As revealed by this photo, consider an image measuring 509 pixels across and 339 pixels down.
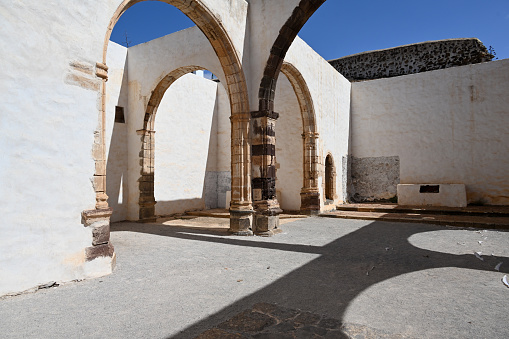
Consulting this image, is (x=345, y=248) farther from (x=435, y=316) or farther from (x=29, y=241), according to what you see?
(x=29, y=241)

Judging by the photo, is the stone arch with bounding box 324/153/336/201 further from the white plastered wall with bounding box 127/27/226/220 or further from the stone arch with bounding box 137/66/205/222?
the white plastered wall with bounding box 127/27/226/220

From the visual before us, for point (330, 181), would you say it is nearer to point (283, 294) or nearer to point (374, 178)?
point (374, 178)

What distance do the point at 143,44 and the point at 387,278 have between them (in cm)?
877

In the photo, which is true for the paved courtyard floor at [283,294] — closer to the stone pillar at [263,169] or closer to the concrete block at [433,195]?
the stone pillar at [263,169]

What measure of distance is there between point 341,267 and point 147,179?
637cm

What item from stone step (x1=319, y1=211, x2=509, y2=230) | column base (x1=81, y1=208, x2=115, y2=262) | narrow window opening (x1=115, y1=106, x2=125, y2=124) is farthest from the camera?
narrow window opening (x1=115, y1=106, x2=125, y2=124)

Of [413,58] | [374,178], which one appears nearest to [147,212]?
[374,178]

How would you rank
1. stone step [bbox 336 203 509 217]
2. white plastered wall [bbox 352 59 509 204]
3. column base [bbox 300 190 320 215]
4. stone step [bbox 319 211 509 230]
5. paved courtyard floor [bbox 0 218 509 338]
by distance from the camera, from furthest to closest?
white plastered wall [bbox 352 59 509 204] → column base [bbox 300 190 320 215] → stone step [bbox 336 203 509 217] → stone step [bbox 319 211 509 230] → paved courtyard floor [bbox 0 218 509 338]

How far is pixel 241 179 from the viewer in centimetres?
673

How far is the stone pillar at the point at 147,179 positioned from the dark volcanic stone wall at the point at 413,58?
→ 11.6 m

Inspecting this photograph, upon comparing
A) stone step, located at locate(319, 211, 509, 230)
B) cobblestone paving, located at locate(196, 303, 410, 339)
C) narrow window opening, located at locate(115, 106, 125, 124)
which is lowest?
cobblestone paving, located at locate(196, 303, 410, 339)

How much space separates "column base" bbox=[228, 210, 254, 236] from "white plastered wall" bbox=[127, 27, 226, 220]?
3.57 metres

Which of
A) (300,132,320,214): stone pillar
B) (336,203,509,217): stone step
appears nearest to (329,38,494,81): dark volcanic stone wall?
(336,203,509,217): stone step

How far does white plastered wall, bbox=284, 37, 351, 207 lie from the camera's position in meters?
9.70
